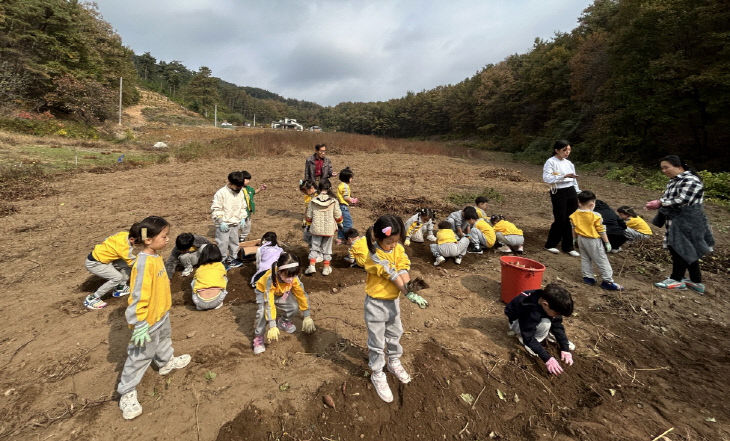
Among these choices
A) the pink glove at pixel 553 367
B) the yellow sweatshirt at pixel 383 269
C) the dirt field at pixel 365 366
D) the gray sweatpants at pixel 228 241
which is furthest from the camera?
the gray sweatpants at pixel 228 241

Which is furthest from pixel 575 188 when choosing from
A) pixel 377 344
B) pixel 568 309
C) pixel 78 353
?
pixel 78 353

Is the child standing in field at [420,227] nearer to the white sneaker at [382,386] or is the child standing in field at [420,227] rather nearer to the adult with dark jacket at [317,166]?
the adult with dark jacket at [317,166]

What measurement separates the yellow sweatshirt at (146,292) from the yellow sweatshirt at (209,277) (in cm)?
134

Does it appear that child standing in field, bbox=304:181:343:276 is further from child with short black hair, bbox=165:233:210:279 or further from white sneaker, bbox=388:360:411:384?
white sneaker, bbox=388:360:411:384

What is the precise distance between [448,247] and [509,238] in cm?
145

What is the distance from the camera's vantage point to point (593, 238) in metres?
4.59

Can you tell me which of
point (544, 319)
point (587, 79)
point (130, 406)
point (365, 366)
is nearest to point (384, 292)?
point (365, 366)

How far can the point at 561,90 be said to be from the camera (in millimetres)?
35719

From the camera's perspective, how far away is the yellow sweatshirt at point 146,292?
2506 millimetres

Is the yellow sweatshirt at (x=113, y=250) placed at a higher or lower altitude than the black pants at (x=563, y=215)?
lower

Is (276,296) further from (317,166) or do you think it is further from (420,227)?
(317,166)

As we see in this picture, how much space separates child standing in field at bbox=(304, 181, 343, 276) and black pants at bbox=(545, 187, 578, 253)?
4.28 m

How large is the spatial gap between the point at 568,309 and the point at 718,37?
1949cm

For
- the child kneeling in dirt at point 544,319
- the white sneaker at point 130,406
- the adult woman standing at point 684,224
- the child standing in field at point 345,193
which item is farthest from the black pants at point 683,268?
the white sneaker at point 130,406
